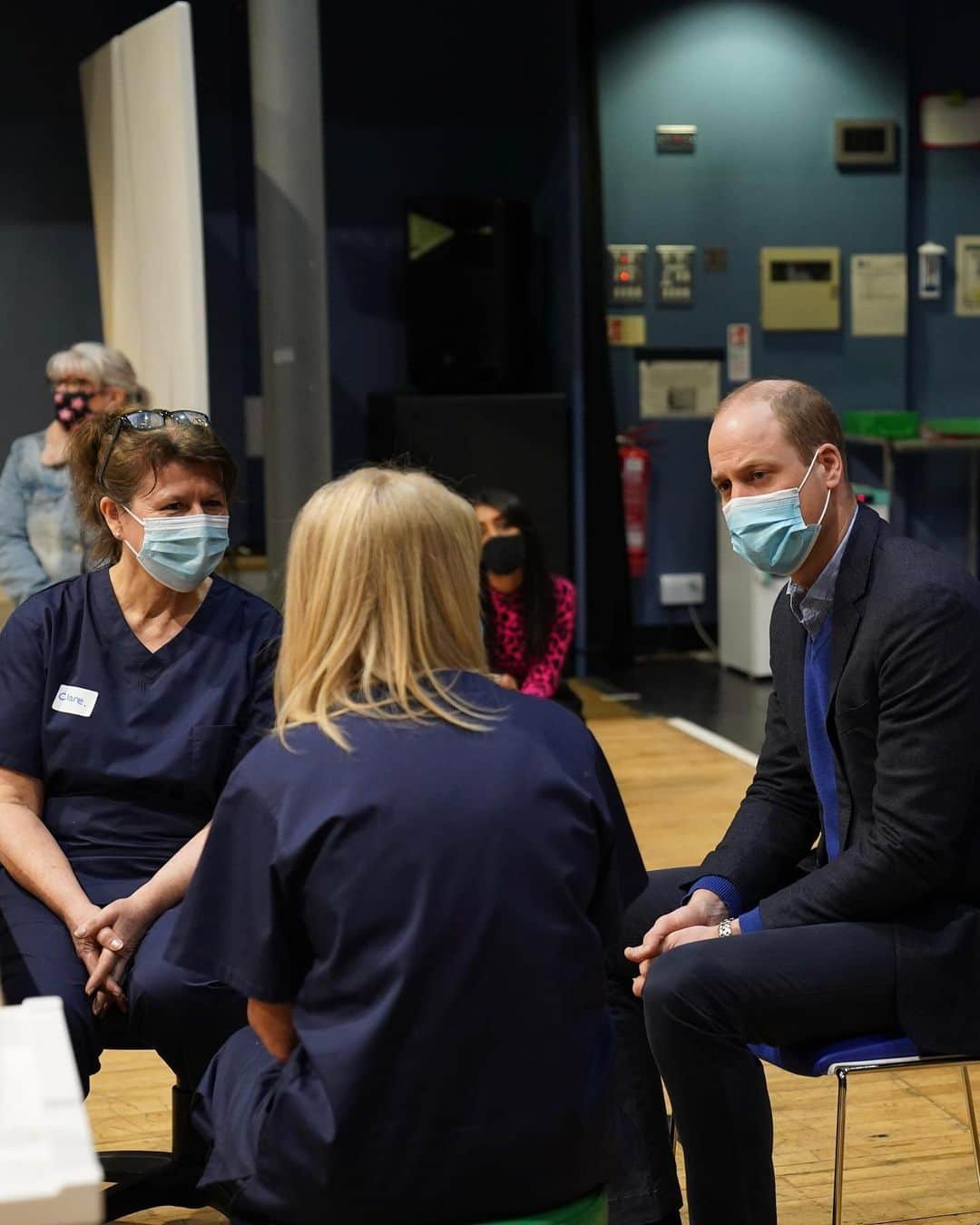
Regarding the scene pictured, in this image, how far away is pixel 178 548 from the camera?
2260mm

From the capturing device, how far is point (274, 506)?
535cm

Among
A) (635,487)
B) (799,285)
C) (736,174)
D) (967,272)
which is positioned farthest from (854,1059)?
(967,272)

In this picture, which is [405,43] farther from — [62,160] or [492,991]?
[492,991]

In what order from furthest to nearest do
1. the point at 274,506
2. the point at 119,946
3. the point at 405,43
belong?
the point at 405,43 → the point at 274,506 → the point at 119,946

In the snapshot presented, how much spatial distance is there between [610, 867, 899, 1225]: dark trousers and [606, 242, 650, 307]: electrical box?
18.5ft

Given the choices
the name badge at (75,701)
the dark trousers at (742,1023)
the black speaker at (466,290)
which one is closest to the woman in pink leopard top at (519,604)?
the name badge at (75,701)

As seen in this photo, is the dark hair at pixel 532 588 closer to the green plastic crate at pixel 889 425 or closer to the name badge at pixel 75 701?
the name badge at pixel 75 701

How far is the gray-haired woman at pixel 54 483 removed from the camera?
438cm

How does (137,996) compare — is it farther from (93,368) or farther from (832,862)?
(93,368)

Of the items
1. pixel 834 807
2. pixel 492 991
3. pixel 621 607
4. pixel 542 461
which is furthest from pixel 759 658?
pixel 492 991

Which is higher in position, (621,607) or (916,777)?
(916,777)

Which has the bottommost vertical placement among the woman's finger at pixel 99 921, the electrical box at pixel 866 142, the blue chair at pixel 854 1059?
the blue chair at pixel 854 1059

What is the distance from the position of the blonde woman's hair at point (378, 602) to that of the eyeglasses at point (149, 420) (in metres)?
0.81

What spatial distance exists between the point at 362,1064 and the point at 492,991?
4.9 inches
